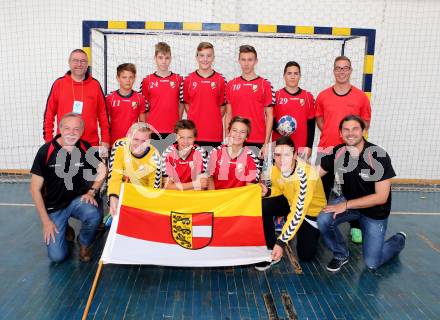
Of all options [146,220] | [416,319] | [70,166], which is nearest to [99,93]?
[70,166]

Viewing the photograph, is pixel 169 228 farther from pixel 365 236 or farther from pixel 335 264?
pixel 365 236

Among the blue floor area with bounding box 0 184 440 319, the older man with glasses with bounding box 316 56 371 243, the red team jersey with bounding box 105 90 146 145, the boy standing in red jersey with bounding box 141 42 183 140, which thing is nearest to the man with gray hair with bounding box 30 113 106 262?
the blue floor area with bounding box 0 184 440 319

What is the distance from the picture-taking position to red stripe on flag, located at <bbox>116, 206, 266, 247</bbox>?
3.47 metres

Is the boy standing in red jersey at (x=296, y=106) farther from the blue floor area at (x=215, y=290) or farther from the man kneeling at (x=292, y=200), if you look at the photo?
the blue floor area at (x=215, y=290)

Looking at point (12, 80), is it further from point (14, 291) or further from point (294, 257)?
point (294, 257)

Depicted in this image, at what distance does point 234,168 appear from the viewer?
156 inches

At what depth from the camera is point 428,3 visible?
6.96 m

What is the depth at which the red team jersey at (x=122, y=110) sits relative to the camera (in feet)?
15.7

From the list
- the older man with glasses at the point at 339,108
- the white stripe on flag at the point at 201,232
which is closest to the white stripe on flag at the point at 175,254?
the white stripe on flag at the point at 201,232

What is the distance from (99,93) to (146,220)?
1866 mm

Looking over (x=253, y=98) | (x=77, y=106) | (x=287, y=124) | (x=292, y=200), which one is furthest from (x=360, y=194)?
(x=77, y=106)

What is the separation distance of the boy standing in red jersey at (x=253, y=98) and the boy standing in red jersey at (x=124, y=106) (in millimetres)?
1068

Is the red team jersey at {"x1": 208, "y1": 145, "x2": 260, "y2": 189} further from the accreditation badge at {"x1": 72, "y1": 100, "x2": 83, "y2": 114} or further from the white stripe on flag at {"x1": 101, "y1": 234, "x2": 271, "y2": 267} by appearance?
the accreditation badge at {"x1": 72, "y1": 100, "x2": 83, "y2": 114}

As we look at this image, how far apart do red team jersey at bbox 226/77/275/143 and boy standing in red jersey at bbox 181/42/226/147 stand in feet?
0.50
